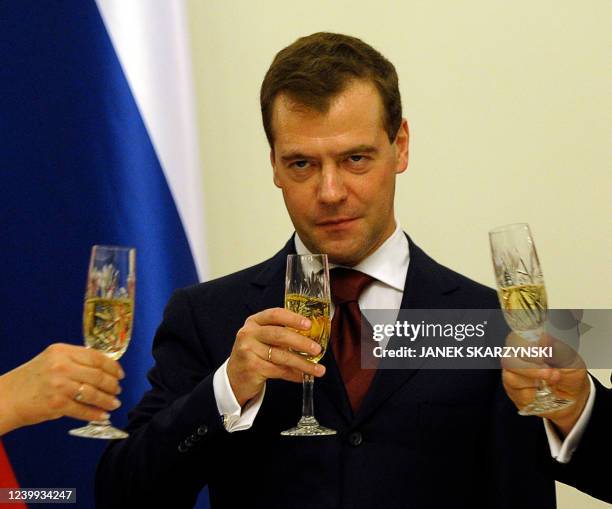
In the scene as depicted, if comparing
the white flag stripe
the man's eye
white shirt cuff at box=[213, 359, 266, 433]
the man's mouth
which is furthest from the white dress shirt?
Result: the white flag stripe

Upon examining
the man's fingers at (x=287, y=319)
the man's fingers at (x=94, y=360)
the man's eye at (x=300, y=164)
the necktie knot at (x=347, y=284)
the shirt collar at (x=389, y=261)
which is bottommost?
the man's fingers at (x=94, y=360)

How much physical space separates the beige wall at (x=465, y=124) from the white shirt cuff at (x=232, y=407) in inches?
65.2

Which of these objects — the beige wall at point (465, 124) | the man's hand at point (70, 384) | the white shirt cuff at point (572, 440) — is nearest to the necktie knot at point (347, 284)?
the white shirt cuff at point (572, 440)

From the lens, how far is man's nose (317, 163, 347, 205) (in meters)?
2.22

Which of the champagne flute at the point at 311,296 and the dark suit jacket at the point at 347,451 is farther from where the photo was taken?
the dark suit jacket at the point at 347,451

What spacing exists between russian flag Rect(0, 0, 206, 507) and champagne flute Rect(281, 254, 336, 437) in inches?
42.8

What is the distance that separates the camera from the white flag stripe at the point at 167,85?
10.0 ft

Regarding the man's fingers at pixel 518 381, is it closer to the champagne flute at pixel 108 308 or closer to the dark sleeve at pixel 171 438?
the dark sleeve at pixel 171 438

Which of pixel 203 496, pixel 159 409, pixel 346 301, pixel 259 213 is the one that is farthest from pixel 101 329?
pixel 259 213

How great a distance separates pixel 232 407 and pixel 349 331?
0.37 meters

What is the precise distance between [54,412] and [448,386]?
90 centimetres

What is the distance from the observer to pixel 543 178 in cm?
339

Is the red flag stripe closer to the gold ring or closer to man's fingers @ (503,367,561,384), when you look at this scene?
the gold ring

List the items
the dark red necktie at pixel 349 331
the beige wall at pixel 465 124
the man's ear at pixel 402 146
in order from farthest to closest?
the beige wall at pixel 465 124 < the man's ear at pixel 402 146 < the dark red necktie at pixel 349 331
